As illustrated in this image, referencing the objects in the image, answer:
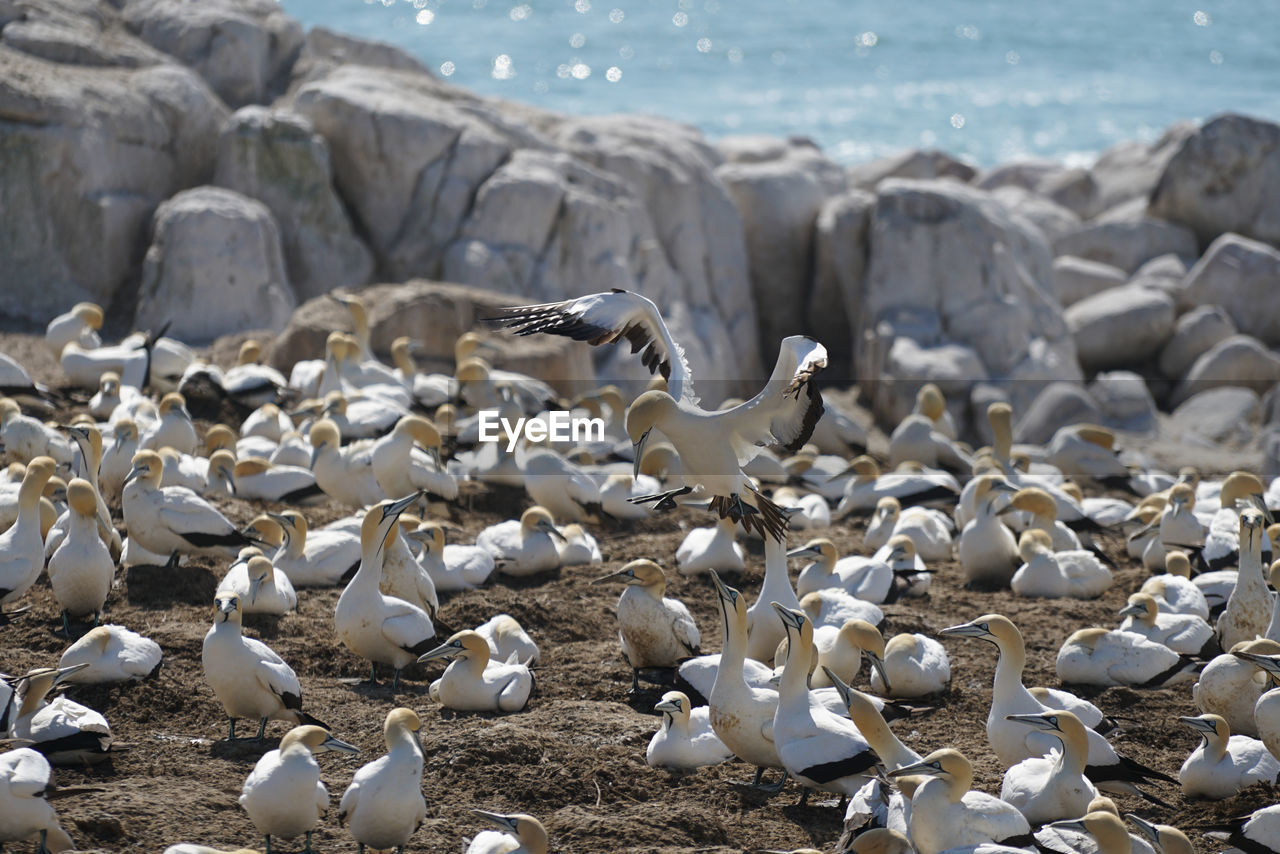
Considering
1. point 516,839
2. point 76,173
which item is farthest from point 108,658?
point 76,173

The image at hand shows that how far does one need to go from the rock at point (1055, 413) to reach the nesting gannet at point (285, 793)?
485 inches

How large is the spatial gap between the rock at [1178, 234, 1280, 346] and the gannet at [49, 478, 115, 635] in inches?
655

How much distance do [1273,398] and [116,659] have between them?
14.4m

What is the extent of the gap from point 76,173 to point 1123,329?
43.0 feet

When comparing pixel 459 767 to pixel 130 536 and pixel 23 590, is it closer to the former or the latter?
pixel 23 590

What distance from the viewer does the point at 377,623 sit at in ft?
20.4

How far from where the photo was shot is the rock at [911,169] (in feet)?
82.8

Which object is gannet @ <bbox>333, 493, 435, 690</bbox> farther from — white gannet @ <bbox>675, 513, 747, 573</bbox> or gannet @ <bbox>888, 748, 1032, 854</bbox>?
gannet @ <bbox>888, 748, 1032, 854</bbox>

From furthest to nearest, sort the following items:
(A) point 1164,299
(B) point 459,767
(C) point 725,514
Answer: (A) point 1164,299 < (C) point 725,514 < (B) point 459,767

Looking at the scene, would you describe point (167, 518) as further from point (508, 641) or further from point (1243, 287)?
point (1243, 287)

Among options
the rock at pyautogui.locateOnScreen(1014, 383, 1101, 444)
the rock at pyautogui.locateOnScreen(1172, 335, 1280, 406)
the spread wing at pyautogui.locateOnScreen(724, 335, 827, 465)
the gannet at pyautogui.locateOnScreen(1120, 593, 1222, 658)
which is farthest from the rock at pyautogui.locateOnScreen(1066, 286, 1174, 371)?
the spread wing at pyautogui.locateOnScreen(724, 335, 827, 465)

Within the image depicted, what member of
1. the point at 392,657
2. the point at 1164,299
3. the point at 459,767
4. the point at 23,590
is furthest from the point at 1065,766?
the point at 1164,299

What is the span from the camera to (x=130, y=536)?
738 centimetres

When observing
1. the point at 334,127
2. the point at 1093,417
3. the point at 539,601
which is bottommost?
the point at 1093,417
